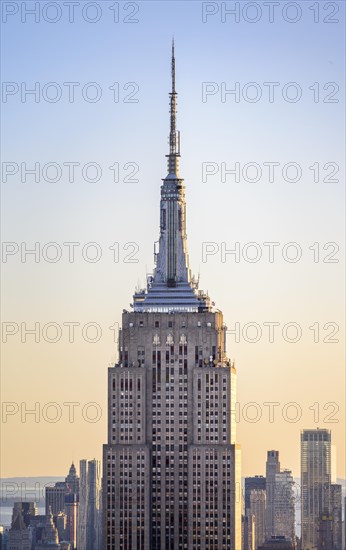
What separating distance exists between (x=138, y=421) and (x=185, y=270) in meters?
10.2

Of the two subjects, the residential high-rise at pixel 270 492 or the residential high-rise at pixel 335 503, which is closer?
the residential high-rise at pixel 270 492

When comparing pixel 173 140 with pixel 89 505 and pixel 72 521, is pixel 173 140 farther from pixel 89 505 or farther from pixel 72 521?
pixel 72 521

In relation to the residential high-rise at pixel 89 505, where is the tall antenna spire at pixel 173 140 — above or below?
above

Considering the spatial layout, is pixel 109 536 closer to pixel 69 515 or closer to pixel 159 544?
pixel 159 544

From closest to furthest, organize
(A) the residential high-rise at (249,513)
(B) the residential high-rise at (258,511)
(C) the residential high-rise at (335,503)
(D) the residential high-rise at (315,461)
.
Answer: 1. (A) the residential high-rise at (249,513)
2. (D) the residential high-rise at (315,461)
3. (B) the residential high-rise at (258,511)
4. (C) the residential high-rise at (335,503)

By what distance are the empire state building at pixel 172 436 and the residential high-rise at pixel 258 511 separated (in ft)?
149

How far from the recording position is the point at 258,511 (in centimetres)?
19050

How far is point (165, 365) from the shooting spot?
136m

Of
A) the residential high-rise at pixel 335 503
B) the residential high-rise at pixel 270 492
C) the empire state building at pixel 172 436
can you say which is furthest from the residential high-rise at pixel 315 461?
the empire state building at pixel 172 436

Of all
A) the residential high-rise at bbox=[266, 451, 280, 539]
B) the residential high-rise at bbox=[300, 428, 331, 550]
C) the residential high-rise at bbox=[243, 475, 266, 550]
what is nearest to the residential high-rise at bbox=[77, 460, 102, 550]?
the residential high-rise at bbox=[243, 475, 266, 550]

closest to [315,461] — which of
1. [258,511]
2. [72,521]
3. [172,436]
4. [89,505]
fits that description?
[258,511]

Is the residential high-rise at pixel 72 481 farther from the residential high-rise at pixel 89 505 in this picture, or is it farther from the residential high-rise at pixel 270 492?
the residential high-rise at pixel 270 492

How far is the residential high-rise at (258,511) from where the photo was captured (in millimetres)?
184625

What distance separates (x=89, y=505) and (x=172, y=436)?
174 ft
